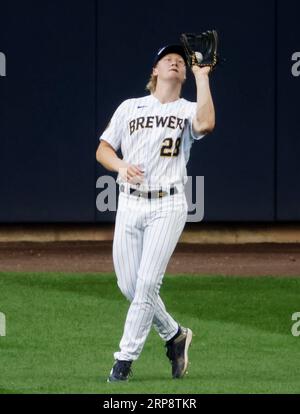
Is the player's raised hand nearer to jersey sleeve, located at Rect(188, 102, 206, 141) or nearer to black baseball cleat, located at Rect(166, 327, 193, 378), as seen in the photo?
jersey sleeve, located at Rect(188, 102, 206, 141)

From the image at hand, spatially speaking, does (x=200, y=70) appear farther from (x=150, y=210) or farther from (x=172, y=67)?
(x=150, y=210)

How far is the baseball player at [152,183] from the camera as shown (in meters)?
8.59

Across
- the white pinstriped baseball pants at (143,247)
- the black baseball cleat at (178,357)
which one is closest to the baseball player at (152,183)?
Result: the white pinstriped baseball pants at (143,247)

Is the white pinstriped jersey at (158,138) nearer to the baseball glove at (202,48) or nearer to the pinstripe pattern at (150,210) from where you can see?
Result: the pinstripe pattern at (150,210)

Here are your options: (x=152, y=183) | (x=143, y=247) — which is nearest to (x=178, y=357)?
(x=143, y=247)

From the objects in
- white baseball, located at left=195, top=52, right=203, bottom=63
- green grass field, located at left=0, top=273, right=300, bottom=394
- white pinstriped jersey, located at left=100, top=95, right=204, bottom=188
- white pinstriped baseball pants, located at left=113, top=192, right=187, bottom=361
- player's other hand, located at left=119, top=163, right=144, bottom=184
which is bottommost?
green grass field, located at left=0, top=273, right=300, bottom=394

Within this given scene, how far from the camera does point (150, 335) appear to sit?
11.3 m

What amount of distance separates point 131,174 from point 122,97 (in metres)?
8.78

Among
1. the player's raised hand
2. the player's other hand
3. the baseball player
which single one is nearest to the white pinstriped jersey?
the baseball player

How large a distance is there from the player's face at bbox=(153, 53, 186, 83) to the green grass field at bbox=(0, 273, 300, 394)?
1665 mm

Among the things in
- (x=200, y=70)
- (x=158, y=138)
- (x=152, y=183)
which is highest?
(x=200, y=70)

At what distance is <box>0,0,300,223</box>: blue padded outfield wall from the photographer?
1706 centimetres

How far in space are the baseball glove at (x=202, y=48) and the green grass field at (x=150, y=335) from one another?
1736 mm

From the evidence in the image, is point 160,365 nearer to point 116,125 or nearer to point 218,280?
point 116,125
